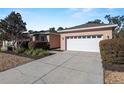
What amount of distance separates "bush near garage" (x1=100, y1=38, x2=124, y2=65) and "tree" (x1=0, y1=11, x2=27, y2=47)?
47.8 feet

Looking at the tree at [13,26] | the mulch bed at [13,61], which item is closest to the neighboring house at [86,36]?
the tree at [13,26]

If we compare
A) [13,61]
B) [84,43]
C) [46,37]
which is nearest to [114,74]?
[13,61]

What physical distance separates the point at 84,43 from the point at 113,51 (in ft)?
27.2

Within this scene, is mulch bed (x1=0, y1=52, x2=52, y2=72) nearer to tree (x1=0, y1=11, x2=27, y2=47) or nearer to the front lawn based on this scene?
the front lawn

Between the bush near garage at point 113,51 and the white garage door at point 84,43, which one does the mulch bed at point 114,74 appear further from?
the white garage door at point 84,43

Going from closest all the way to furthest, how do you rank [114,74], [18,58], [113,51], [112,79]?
[112,79], [114,74], [113,51], [18,58]

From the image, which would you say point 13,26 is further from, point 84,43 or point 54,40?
point 84,43

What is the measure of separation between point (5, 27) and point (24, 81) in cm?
1532

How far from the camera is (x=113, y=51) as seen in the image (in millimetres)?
9539

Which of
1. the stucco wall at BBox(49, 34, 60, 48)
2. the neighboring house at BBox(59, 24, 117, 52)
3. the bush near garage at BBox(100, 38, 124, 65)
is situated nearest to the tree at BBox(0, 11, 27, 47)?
the stucco wall at BBox(49, 34, 60, 48)

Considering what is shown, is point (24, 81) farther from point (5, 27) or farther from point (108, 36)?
point (5, 27)

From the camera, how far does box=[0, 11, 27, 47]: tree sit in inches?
802

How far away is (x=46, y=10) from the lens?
17.9 meters
